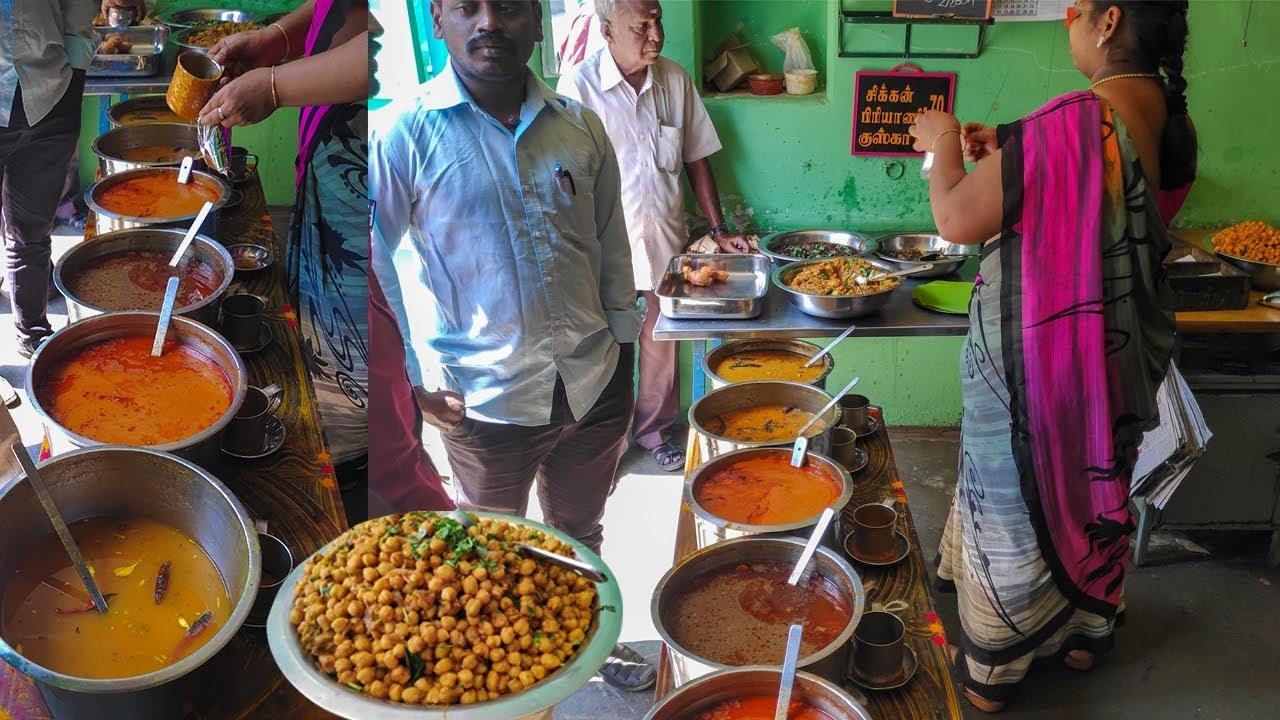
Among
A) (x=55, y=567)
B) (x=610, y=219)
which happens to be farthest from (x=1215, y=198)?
(x=55, y=567)

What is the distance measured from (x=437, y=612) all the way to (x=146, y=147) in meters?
1.33

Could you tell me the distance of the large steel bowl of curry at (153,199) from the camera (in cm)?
184

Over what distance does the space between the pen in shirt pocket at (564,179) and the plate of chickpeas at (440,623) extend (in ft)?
1.55

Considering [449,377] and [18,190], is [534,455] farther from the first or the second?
[18,190]

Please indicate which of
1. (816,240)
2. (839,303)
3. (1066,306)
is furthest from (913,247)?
(1066,306)

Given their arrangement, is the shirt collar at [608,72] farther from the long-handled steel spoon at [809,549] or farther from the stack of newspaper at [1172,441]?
the stack of newspaper at [1172,441]

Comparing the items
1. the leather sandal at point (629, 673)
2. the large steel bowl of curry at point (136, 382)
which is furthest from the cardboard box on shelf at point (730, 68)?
the large steel bowl of curry at point (136, 382)

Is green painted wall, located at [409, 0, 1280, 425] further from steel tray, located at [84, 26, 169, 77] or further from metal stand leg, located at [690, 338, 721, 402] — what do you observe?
steel tray, located at [84, 26, 169, 77]

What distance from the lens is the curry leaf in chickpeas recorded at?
1.09m

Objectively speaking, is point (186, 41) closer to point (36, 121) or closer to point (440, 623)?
point (36, 121)

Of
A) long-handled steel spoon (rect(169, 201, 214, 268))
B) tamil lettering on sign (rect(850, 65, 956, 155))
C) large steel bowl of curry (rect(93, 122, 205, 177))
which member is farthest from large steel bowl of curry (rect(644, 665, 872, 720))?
tamil lettering on sign (rect(850, 65, 956, 155))

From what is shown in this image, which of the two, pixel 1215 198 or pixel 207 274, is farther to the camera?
pixel 1215 198

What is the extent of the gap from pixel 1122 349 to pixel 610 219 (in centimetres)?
138

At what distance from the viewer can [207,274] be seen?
6.15 ft
